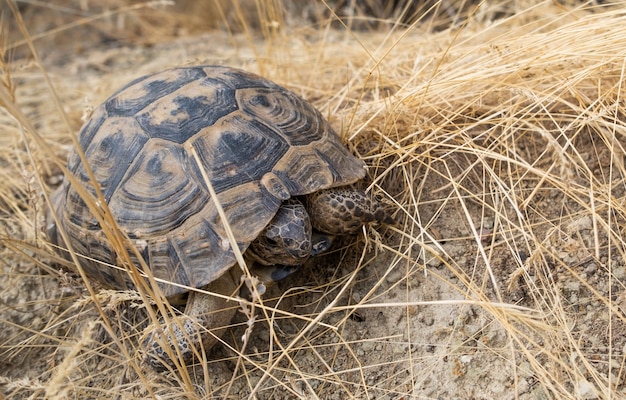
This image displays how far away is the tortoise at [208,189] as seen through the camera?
A: 220 centimetres

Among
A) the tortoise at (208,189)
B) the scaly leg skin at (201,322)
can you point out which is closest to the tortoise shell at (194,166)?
the tortoise at (208,189)

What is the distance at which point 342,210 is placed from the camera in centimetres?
234

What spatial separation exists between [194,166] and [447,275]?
108 centimetres

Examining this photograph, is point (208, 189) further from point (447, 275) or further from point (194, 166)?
point (447, 275)

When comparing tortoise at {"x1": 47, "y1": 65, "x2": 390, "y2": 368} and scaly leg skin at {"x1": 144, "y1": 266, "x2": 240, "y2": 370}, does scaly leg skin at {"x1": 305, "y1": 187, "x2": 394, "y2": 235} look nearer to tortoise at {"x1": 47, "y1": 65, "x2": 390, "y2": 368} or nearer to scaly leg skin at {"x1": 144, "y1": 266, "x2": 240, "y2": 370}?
tortoise at {"x1": 47, "y1": 65, "x2": 390, "y2": 368}

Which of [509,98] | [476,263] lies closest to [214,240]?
[476,263]

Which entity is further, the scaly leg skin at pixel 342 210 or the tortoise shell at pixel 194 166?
the scaly leg skin at pixel 342 210

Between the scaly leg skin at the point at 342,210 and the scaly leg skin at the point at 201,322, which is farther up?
the scaly leg skin at the point at 342,210

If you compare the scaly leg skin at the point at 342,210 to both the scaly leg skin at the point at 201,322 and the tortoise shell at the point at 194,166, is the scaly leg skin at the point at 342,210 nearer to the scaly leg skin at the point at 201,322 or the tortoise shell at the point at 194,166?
the tortoise shell at the point at 194,166

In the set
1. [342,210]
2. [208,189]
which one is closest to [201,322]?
[208,189]

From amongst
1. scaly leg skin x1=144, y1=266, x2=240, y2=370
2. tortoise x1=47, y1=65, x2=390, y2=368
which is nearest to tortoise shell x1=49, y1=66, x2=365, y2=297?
tortoise x1=47, y1=65, x2=390, y2=368

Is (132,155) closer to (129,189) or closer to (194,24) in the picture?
(129,189)

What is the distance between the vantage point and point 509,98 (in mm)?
2762

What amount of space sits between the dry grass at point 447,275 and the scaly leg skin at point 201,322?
2.9 inches
